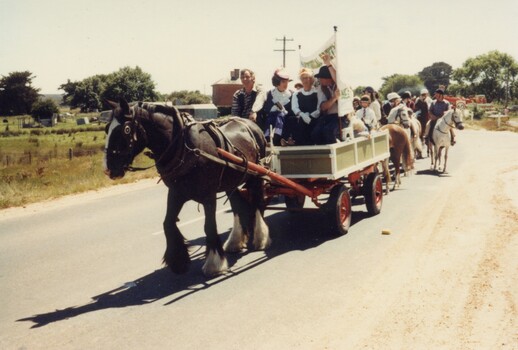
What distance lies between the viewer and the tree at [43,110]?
80438 millimetres

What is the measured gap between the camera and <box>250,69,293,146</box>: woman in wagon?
26.3 ft

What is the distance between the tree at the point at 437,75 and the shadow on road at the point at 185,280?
15496cm

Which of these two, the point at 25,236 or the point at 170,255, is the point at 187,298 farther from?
the point at 25,236

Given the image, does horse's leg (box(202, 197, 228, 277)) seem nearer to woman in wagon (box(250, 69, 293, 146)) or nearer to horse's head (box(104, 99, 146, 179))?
horse's head (box(104, 99, 146, 179))

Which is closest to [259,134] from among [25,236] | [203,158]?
[203,158]

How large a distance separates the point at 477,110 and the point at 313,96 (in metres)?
51.8

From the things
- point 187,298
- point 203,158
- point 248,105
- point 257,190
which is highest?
point 248,105

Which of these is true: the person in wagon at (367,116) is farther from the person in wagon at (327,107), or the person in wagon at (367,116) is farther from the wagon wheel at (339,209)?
the wagon wheel at (339,209)

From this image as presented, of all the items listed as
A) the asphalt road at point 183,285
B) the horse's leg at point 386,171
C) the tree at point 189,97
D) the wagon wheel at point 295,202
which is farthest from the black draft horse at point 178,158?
the tree at point 189,97

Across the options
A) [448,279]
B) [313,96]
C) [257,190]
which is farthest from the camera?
[313,96]

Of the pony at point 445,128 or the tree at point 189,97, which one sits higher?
the tree at point 189,97

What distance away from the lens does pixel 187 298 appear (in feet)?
17.3

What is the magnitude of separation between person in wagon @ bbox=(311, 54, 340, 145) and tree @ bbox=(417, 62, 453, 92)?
154 m

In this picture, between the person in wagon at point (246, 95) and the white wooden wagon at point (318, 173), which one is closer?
the white wooden wagon at point (318, 173)
